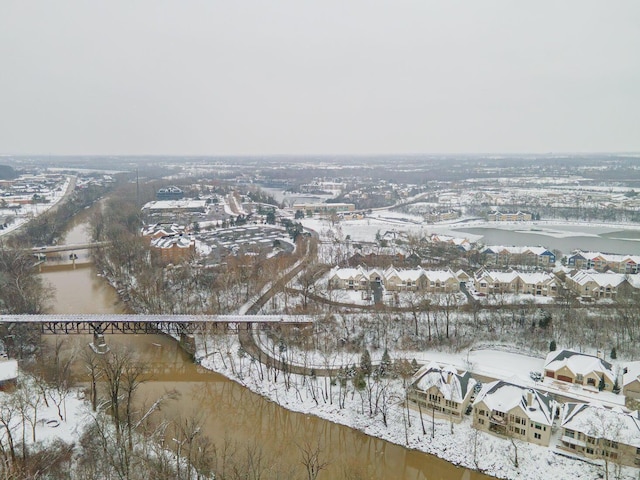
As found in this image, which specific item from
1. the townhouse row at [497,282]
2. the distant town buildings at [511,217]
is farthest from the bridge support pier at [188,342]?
the distant town buildings at [511,217]

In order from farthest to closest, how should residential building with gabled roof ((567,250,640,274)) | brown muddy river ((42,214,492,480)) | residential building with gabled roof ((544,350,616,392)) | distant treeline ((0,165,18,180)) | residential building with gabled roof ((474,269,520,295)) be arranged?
distant treeline ((0,165,18,180))
residential building with gabled roof ((567,250,640,274))
residential building with gabled roof ((474,269,520,295))
residential building with gabled roof ((544,350,616,392))
brown muddy river ((42,214,492,480))

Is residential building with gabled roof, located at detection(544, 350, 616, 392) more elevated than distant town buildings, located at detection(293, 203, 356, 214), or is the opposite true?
distant town buildings, located at detection(293, 203, 356, 214)

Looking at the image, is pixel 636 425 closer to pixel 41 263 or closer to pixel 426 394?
pixel 426 394

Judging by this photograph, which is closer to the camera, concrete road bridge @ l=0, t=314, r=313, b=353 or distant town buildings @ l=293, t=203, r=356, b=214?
concrete road bridge @ l=0, t=314, r=313, b=353

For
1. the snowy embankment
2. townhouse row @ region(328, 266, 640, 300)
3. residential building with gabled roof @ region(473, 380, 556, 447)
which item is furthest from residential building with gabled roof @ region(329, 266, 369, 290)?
residential building with gabled roof @ region(473, 380, 556, 447)

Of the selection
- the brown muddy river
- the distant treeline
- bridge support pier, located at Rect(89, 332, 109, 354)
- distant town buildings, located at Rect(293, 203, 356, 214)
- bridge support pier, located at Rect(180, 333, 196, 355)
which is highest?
the distant treeline

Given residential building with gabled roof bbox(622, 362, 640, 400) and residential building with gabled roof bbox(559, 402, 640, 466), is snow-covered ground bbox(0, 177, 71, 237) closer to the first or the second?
residential building with gabled roof bbox(559, 402, 640, 466)

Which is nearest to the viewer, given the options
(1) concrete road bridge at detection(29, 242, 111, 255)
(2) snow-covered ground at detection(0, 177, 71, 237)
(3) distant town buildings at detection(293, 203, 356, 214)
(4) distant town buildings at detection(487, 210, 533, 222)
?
(1) concrete road bridge at detection(29, 242, 111, 255)

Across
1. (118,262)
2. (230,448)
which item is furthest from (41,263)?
(230,448)
